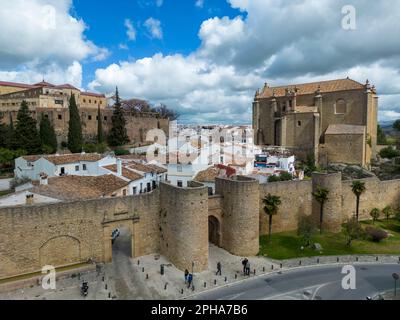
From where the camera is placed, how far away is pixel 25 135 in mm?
39375

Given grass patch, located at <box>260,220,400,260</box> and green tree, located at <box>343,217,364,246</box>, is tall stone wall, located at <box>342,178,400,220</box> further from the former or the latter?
green tree, located at <box>343,217,364,246</box>

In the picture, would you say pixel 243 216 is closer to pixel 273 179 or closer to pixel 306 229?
pixel 306 229

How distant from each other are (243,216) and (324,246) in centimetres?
652

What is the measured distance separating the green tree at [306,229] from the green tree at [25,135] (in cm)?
3442

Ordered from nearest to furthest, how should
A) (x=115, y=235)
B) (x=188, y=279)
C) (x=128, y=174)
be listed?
(x=188, y=279) → (x=115, y=235) → (x=128, y=174)

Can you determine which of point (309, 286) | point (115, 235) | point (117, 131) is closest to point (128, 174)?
point (115, 235)

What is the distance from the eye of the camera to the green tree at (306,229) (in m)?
20.7

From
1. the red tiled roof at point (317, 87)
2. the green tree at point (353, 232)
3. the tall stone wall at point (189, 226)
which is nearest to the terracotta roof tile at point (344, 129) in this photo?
the red tiled roof at point (317, 87)

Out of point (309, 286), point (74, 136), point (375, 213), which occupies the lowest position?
point (309, 286)

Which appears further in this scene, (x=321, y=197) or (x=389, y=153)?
(x=389, y=153)

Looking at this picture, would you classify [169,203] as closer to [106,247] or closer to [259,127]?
[106,247]

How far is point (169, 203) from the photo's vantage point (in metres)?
17.8

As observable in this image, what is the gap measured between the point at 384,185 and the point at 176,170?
→ 20.9 metres
